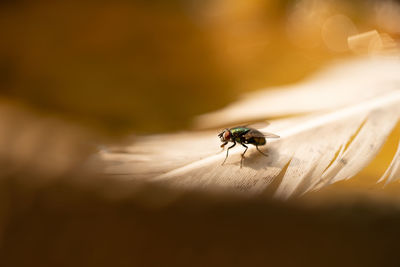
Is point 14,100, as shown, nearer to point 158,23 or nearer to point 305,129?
point 158,23

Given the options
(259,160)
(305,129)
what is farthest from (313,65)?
(259,160)

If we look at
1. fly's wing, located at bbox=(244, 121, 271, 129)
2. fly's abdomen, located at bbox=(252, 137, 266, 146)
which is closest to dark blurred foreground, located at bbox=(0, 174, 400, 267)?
fly's abdomen, located at bbox=(252, 137, 266, 146)

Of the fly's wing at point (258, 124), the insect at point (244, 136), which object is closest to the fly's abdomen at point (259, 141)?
the insect at point (244, 136)

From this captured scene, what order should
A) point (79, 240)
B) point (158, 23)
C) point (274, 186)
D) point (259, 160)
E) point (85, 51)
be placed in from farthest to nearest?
point (158, 23), point (85, 51), point (259, 160), point (274, 186), point (79, 240)

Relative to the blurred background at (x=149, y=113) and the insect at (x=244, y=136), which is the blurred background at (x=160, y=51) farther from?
the insect at (x=244, y=136)

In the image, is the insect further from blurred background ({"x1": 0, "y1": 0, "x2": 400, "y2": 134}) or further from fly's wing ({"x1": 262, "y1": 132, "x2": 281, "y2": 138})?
blurred background ({"x1": 0, "y1": 0, "x2": 400, "y2": 134})

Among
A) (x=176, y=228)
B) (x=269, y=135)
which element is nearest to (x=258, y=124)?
(x=269, y=135)
